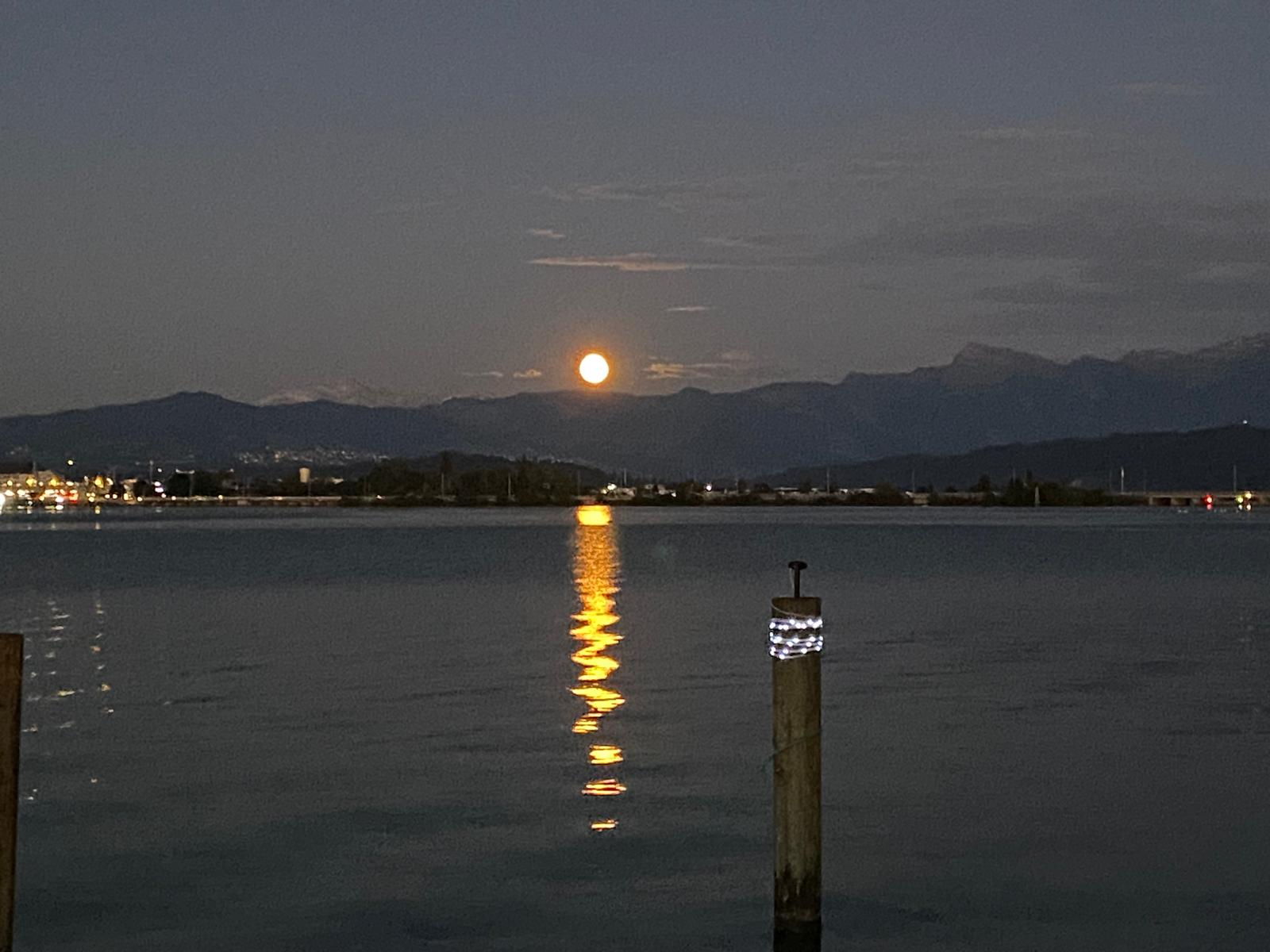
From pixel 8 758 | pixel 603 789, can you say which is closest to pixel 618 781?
pixel 603 789

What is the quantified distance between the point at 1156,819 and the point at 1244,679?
1192 centimetres

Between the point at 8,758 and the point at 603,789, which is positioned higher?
the point at 8,758

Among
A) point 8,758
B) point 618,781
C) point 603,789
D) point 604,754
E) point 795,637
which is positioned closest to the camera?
point 8,758

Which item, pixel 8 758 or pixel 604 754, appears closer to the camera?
pixel 8 758

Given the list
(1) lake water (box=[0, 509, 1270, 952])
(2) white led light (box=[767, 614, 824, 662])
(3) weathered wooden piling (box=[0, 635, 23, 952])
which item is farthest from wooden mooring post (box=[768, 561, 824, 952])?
(3) weathered wooden piling (box=[0, 635, 23, 952])

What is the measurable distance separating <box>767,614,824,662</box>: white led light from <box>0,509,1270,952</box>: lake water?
2.56 m

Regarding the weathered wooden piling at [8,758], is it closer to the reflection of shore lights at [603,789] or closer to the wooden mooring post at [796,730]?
the wooden mooring post at [796,730]

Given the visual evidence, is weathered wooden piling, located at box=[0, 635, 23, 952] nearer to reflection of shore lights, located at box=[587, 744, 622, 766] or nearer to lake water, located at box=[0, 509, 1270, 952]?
lake water, located at box=[0, 509, 1270, 952]

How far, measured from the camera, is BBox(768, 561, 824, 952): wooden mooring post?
12859 mm

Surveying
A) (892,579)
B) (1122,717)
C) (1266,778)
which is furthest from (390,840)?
(892,579)

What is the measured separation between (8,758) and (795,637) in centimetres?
509

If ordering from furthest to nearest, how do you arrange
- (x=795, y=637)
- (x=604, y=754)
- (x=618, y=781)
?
(x=604, y=754), (x=618, y=781), (x=795, y=637)

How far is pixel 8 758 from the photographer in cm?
1194

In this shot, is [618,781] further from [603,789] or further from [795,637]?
[795,637]
